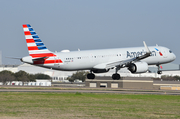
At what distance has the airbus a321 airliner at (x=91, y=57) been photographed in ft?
197

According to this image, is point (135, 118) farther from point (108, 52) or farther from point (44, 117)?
point (108, 52)

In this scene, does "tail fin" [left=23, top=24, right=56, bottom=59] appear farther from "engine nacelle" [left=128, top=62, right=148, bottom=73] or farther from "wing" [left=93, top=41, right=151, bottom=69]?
Result: "engine nacelle" [left=128, top=62, right=148, bottom=73]

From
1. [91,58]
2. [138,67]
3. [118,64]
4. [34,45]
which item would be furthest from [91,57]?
[34,45]

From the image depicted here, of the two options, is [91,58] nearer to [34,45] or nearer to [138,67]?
[138,67]

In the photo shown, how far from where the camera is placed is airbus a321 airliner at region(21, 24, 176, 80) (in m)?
60.0

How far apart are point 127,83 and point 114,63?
256 ft

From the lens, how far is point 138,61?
214ft

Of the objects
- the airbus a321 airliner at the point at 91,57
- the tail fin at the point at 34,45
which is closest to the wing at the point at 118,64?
the airbus a321 airliner at the point at 91,57

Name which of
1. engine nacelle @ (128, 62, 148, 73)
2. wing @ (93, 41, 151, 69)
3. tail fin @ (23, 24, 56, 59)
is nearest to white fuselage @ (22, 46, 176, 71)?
wing @ (93, 41, 151, 69)

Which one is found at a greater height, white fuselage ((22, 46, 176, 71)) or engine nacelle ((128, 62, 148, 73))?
white fuselage ((22, 46, 176, 71))

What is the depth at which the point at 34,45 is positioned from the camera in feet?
197

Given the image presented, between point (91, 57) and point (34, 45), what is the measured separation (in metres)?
9.71

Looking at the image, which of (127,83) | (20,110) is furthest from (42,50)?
(127,83)

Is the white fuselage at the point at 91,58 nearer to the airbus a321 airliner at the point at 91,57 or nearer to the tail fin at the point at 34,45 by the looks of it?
the airbus a321 airliner at the point at 91,57
